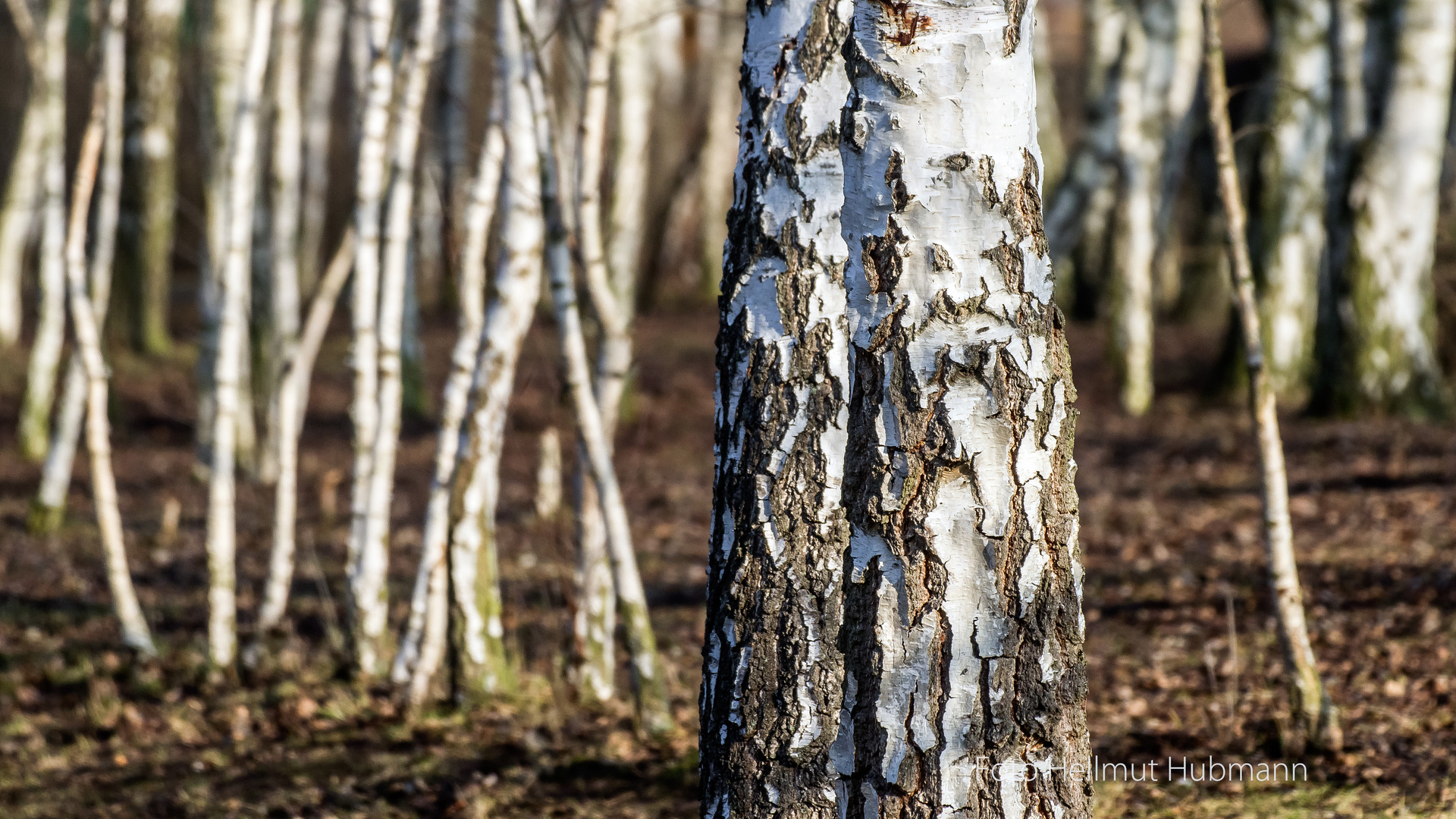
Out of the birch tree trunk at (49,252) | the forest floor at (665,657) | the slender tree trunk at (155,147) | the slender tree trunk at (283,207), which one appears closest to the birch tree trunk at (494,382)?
the forest floor at (665,657)

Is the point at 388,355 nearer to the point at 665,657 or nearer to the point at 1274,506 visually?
the point at 665,657

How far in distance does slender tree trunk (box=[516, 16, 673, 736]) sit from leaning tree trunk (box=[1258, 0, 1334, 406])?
23.9 ft

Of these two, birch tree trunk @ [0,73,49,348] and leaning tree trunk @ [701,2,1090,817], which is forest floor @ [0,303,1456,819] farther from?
birch tree trunk @ [0,73,49,348]

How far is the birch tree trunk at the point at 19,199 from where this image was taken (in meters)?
9.56

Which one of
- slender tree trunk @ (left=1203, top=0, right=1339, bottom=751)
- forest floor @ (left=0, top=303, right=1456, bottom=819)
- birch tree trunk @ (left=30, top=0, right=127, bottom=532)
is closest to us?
slender tree trunk @ (left=1203, top=0, right=1339, bottom=751)

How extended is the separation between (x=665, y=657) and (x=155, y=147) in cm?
928

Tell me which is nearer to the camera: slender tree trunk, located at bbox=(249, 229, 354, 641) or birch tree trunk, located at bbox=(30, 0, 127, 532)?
slender tree trunk, located at bbox=(249, 229, 354, 641)

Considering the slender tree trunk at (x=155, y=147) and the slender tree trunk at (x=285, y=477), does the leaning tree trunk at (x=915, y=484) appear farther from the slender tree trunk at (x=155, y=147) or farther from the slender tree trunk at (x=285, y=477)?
the slender tree trunk at (x=155, y=147)

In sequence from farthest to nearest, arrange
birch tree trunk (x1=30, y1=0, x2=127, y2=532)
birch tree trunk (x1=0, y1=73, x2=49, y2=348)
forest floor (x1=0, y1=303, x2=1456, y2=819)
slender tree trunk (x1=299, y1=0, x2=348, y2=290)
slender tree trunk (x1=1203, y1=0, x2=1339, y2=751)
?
slender tree trunk (x1=299, y1=0, x2=348, y2=290) < birch tree trunk (x1=0, y1=73, x2=49, y2=348) < birch tree trunk (x1=30, y1=0, x2=127, y2=532) < forest floor (x1=0, y1=303, x2=1456, y2=819) < slender tree trunk (x1=1203, y1=0, x2=1339, y2=751)

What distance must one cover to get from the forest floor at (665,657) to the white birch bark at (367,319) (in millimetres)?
409

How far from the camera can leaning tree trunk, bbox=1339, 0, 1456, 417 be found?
7.61 metres

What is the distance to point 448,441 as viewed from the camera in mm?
4359

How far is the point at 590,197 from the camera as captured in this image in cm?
384

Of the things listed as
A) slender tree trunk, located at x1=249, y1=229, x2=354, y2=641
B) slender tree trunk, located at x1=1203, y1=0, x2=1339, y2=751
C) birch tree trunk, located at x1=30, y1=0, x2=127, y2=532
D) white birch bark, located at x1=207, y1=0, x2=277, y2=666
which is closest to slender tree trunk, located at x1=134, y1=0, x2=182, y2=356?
birch tree trunk, located at x1=30, y1=0, x2=127, y2=532
